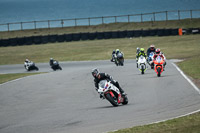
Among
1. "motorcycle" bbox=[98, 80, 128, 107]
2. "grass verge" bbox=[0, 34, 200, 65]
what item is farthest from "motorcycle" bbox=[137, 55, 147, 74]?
"grass verge" bbox=[0, 34, 200, 65]

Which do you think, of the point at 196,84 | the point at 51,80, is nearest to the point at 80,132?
the point at 196,84

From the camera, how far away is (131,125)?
9789 millimetres

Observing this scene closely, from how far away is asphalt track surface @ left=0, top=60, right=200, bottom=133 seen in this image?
10422 mm

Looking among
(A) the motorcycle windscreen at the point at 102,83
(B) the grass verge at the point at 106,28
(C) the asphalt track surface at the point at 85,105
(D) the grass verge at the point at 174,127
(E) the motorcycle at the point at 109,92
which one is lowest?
(C) the asphalt track surface at the point at 85,105

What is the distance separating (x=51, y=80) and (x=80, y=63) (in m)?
14.2

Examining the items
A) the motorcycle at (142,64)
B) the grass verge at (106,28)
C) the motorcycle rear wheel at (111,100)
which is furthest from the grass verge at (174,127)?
the grass verge at (106,28)

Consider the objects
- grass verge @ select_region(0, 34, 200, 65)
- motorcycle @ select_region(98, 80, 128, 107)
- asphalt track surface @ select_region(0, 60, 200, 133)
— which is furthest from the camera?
grass verge @ select_region(0, 34, 200, 65)

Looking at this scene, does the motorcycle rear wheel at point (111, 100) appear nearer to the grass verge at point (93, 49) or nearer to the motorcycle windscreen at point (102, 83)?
the motorcycle windscreen at point (102, 83)

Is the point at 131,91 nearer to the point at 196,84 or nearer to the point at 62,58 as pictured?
the point at 196,84

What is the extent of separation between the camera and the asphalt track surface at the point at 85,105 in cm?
1042

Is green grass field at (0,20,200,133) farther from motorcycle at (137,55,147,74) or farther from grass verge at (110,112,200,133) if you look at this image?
grass verge at (110,112,200,133)

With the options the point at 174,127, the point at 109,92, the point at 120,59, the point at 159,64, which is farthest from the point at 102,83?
the point at 120,59

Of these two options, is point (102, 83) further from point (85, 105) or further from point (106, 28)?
point (106, 28)

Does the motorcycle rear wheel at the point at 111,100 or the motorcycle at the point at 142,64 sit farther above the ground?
the motorcycle at the point at 142,64
